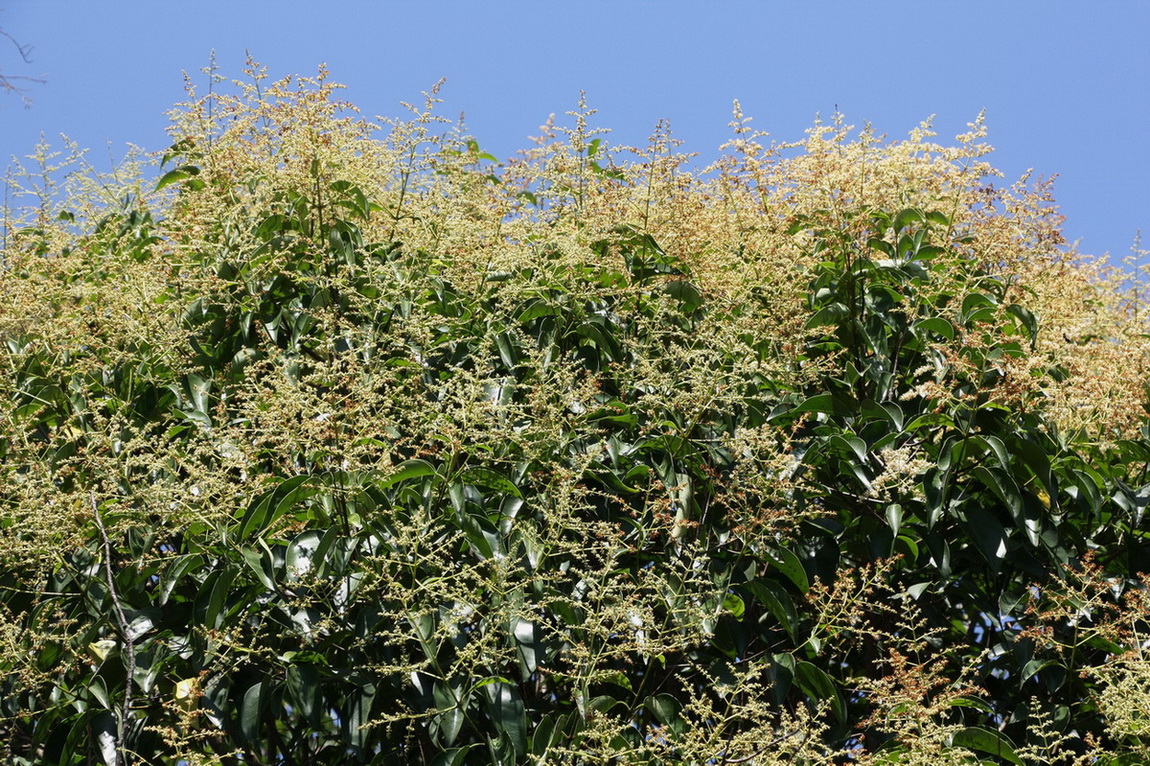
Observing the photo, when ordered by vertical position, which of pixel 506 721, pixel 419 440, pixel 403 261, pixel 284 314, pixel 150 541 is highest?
pixel 403 261

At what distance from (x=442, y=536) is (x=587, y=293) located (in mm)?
831

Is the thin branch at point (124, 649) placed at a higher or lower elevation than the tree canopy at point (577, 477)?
lower

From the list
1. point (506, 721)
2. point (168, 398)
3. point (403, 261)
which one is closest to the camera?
point (506, 721)

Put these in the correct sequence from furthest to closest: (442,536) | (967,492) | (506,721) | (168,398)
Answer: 1. (168,398)
2. (967,492)
3. (442,536)
4. (506,721)

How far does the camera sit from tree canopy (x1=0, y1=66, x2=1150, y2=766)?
2455 millimetres

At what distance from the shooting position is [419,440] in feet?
9.85

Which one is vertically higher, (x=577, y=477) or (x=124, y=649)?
(x=577, y=477)

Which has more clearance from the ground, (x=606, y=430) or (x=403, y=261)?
(x=403, y=261)

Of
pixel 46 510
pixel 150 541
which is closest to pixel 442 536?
pixel 150 541

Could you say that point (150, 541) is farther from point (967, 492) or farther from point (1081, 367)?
point (1081, 367)

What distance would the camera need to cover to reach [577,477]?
8.27 feet

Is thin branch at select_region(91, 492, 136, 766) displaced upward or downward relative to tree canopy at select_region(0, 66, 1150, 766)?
downward

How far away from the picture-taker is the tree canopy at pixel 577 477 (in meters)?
2.46

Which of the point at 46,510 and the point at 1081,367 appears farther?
the point at 1081,367
